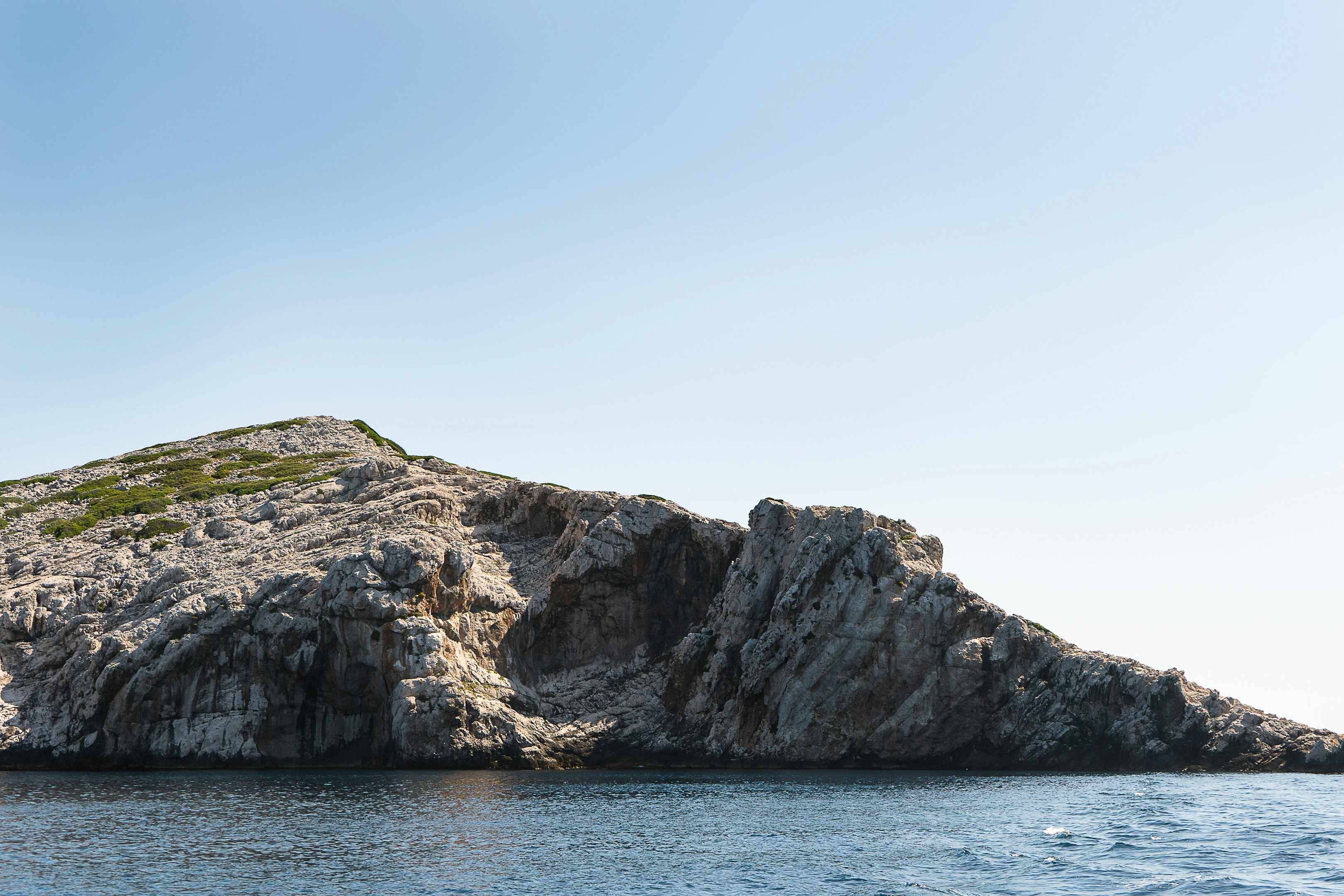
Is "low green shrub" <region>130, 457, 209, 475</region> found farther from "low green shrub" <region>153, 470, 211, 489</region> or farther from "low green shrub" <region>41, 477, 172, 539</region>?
"low green shrub" <region>41, 477, 172, 539</region>

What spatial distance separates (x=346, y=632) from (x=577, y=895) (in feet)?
178

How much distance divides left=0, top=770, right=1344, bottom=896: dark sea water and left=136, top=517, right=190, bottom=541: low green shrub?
40.3m

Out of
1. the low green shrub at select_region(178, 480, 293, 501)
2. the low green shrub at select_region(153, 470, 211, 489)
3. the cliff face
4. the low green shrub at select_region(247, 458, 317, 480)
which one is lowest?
the cliff face

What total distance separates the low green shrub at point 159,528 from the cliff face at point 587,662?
5940 mm

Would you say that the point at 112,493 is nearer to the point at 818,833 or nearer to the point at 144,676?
the point at 144,676

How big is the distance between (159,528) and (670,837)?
83.8 metres

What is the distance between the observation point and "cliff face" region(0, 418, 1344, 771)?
7962 cm

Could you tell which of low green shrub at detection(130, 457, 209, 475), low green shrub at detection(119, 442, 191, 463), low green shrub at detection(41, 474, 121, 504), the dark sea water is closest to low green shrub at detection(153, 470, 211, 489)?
low green shrub at detection(130, 457, 209, 475)

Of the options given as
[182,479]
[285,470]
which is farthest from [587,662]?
[182,479]

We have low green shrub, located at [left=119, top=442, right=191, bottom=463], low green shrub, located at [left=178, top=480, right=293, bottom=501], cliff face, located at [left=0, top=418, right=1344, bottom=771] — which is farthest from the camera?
low green shrub, located at [left=119, top=442, right=191, bottom=463]

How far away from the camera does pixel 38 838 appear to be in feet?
143

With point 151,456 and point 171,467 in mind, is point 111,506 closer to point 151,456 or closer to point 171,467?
point 171,467

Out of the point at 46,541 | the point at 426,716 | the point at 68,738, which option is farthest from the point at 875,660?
the point at 46,541

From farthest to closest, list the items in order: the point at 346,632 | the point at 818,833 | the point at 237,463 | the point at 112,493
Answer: the point at 237,463 < the point at 112,493 < the point at 346,632 < the point at 818,833
